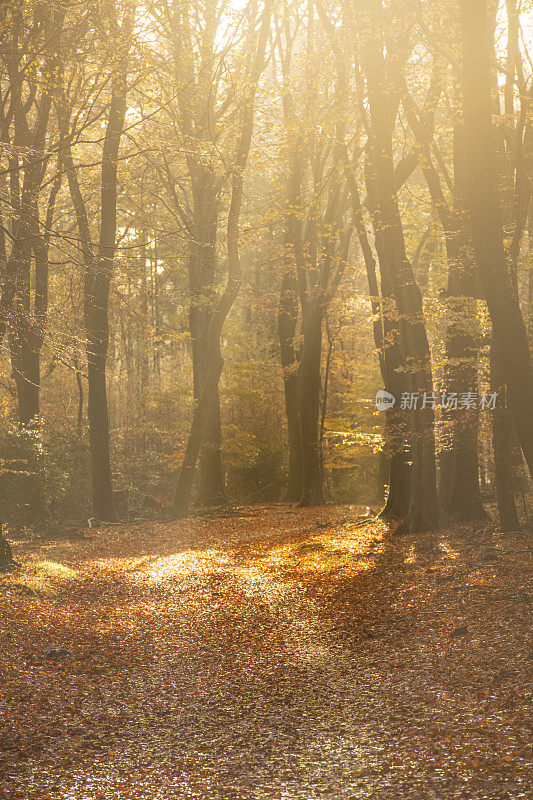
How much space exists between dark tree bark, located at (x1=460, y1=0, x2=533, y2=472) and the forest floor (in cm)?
227

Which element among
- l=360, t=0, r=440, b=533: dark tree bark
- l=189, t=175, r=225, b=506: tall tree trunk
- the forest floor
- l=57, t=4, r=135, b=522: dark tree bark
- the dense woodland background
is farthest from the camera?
l=189, t=175, r=225, b=506: tall tree trunk

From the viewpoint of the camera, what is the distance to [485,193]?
6867mm

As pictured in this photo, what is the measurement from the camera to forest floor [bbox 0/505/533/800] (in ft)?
12.9

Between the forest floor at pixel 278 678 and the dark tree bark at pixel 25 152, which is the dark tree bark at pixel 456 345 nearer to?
the forest floor at pixel 278 678

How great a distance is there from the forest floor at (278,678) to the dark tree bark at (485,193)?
2271mm

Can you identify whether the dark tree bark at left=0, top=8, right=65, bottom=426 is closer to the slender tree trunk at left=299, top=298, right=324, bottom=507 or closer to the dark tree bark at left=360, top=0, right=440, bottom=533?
the dark tree bark at left=360, top=0, right=440, bottom=533

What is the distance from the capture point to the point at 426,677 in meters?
5.31

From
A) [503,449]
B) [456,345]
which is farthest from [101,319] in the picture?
[503,449]

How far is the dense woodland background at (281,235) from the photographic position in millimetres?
9656

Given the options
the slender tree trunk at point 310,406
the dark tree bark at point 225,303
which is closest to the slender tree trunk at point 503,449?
the dark tree bark at point 225,303

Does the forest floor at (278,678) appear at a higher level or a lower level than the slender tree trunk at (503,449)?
lower

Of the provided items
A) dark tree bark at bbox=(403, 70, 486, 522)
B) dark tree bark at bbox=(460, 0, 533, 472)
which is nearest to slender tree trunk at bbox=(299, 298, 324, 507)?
dark tree bark at bbox=(403, 70, 486, 522)

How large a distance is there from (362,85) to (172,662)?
36.9 feet

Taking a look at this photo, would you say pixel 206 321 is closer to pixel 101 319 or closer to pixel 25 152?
pixel 101 319
